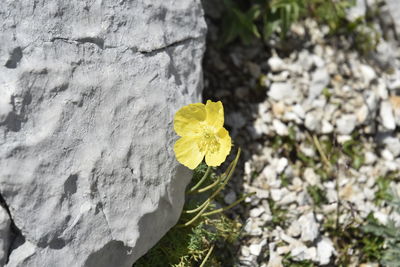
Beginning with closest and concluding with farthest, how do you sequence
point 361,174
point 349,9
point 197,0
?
point 197,0 → point 361,174 → point 349,9

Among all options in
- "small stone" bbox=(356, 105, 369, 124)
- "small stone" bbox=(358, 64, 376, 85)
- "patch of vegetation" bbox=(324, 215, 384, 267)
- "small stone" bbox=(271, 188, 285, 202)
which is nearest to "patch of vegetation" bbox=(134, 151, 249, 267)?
"small stone" bbox=(271, 188, 285, 202)

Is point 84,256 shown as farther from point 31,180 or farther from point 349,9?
point 349,9

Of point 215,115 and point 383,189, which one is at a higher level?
point 215,115

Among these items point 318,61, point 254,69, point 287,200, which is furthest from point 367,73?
point 287,200

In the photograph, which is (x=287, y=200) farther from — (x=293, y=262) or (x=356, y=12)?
(x=356, y=12)

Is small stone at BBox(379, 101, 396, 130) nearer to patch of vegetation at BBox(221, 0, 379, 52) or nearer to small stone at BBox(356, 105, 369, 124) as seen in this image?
small stone at BBox(356, 105, 369, 124)

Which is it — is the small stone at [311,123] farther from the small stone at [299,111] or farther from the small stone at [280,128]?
the small stone at [280,128]

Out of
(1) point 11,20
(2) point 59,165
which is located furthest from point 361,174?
(1) point 11,20
